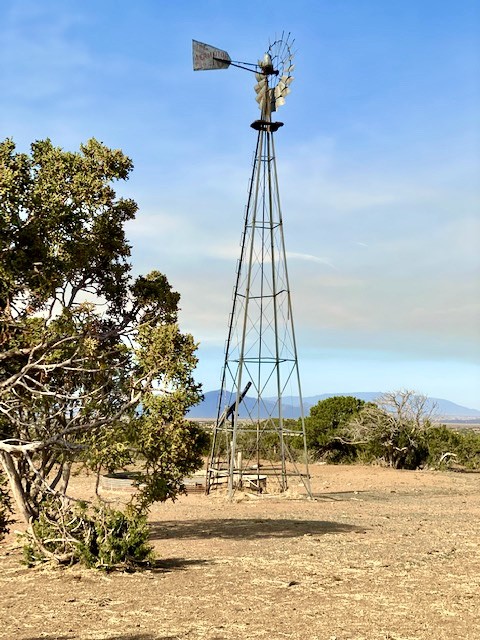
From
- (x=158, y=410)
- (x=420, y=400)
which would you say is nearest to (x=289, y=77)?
(x=158, y=410)

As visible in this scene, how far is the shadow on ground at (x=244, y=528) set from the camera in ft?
59.1

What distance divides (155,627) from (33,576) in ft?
13.9

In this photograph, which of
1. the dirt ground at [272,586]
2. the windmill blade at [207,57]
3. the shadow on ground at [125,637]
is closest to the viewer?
the shadow on ground at [125,637]

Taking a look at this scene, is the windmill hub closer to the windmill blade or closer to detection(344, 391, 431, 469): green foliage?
the windmill blade

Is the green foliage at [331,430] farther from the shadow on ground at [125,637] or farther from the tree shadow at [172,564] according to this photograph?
the shadow on ground at [125,637]

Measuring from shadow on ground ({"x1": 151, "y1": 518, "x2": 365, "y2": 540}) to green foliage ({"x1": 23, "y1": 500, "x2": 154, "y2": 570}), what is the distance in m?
4.64

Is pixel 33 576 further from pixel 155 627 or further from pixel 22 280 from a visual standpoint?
pixel 22 280

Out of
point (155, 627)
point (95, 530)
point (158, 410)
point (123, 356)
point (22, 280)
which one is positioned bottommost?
point (155, 627)

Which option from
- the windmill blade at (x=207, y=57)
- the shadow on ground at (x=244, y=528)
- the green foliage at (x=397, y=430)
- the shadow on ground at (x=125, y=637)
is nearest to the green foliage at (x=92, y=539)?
the shadow on ground at (x=125, y=637)

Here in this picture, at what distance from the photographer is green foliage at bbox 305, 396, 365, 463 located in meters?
46.8

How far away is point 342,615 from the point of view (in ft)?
33.1

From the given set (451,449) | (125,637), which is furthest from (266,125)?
(451,449)

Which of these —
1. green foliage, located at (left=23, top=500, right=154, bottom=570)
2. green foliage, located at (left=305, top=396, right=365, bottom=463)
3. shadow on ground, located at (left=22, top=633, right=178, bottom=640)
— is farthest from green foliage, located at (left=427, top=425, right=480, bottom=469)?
shadow on ground, located at (left=22, top=633, right=178, bottom=640)

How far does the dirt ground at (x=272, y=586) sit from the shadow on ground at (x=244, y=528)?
3 cm
